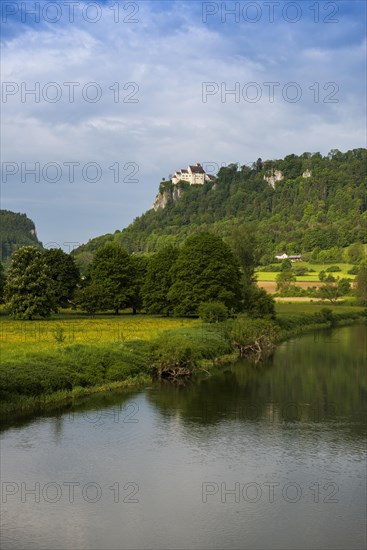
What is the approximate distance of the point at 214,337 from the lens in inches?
2365

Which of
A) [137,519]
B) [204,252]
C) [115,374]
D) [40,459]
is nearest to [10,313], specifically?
[204,252]

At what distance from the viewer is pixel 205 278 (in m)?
79.9

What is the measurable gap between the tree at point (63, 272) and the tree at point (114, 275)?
292 cm

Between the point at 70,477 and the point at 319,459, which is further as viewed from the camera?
the point at 319,459

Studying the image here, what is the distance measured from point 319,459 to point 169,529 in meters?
9.96

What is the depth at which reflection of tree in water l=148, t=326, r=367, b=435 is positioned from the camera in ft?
122

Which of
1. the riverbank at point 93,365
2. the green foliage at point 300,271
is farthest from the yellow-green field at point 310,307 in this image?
the riverbank at point 93,365

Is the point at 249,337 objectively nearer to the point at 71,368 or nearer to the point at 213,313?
the point at 213,313

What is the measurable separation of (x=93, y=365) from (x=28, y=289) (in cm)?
3494

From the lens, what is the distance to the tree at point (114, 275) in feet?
298

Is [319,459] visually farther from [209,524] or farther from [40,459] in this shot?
[40,459]

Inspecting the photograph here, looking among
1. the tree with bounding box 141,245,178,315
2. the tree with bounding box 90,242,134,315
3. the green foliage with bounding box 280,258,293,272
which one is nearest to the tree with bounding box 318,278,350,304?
the green foliage with bounding box 280,258,293,272

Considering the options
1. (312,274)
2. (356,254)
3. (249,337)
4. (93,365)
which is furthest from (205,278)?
(356,254)

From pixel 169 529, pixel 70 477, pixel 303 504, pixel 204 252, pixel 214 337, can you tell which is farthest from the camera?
pixel 204 252
